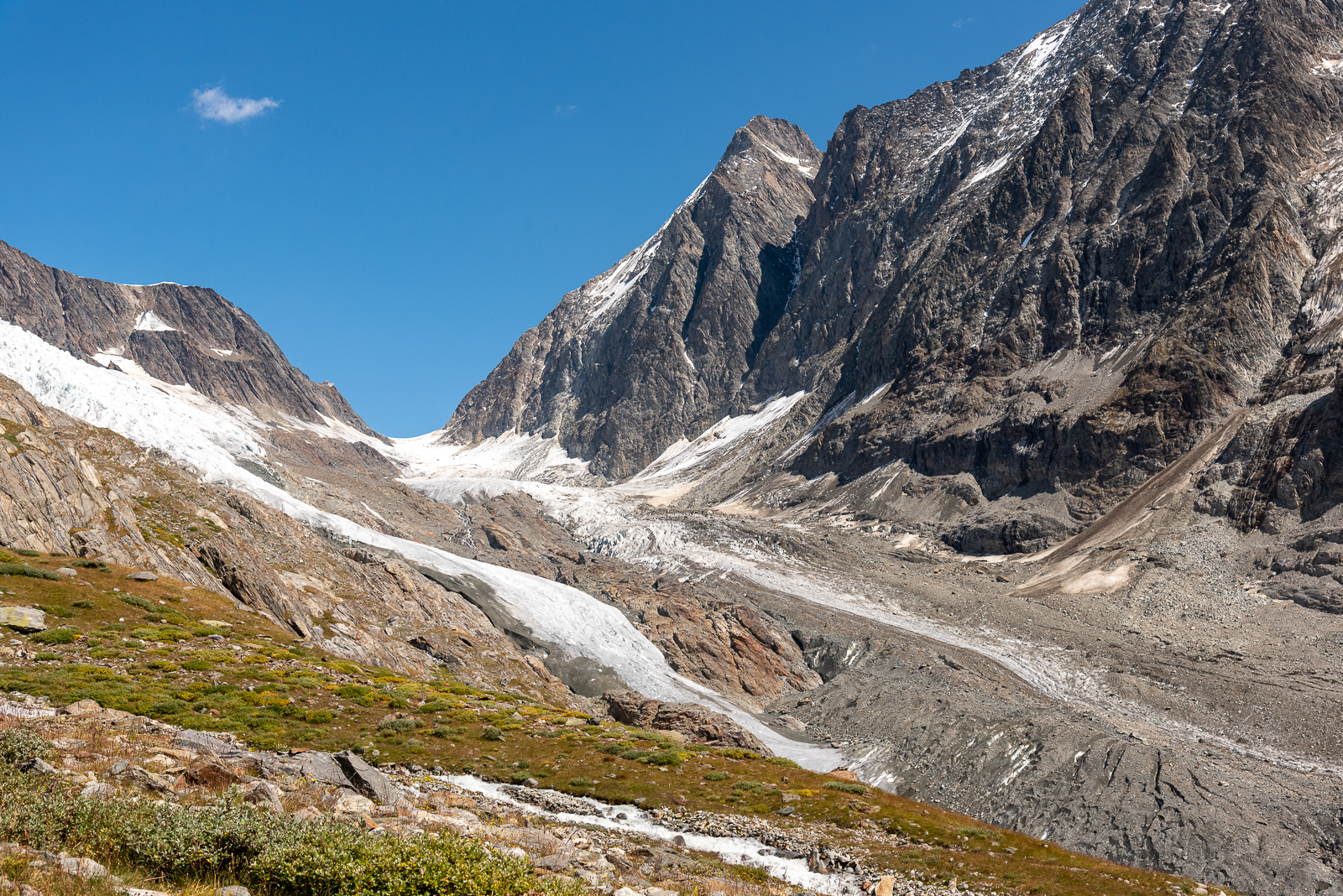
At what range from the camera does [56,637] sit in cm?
2420

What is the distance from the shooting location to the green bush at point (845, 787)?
25.8 m

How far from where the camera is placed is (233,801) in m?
11.9

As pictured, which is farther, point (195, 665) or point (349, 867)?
point (195, 665)

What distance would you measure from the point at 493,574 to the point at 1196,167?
561 ft

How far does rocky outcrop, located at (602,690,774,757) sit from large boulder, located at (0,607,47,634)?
26235 mm

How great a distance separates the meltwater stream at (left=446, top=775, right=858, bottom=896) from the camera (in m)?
17.2

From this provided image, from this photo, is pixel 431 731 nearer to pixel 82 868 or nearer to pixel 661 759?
pixel 661 759

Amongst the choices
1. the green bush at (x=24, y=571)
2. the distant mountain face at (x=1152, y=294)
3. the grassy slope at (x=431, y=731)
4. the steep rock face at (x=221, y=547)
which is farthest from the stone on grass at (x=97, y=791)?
the distant mountain face at (x=1152, y=294)

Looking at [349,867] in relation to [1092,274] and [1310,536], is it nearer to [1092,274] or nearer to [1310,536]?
[1310,536]

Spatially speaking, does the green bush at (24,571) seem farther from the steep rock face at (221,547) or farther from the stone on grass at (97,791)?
the stone on grass at (97,791)

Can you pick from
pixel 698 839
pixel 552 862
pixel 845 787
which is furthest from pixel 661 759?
pixel 552 862

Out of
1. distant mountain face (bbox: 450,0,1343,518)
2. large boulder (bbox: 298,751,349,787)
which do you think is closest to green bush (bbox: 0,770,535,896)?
large boulder (bbox: 298,751,349,787)

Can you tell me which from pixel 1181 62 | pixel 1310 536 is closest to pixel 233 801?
pixel 1310 536

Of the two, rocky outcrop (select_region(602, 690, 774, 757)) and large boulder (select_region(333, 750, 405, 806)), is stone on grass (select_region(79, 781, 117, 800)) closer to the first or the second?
large boulder (select_region(333, 750, 405, 806))
